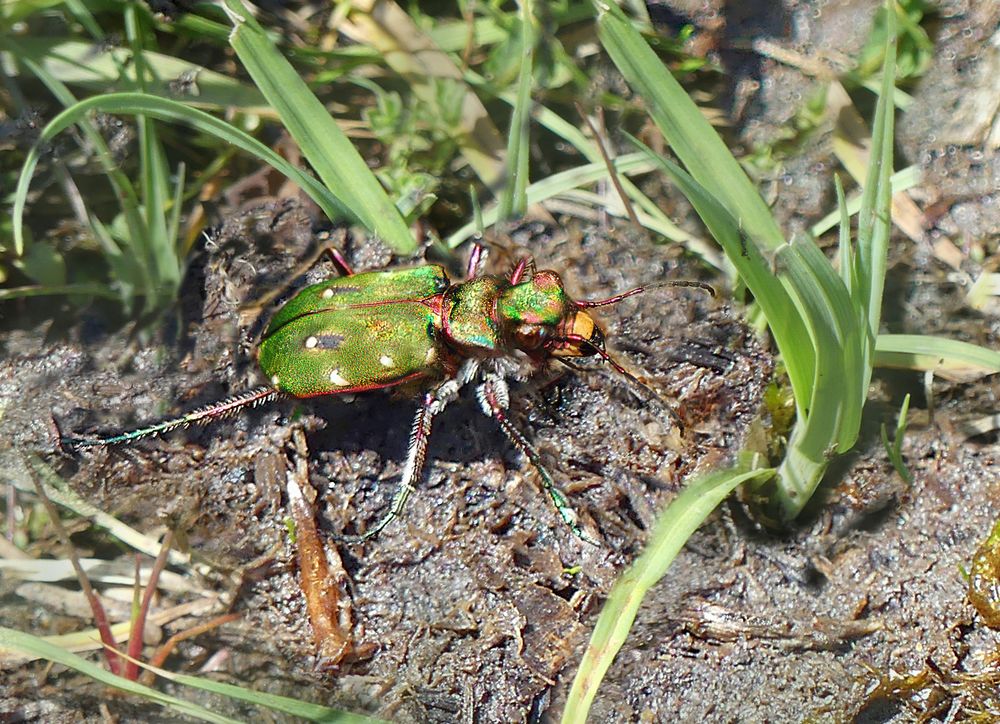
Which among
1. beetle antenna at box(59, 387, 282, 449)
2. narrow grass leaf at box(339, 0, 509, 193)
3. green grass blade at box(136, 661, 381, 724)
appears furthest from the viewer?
narrow grass leaf at box(339, 0, 509, 193)

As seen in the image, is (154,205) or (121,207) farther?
(121,207)

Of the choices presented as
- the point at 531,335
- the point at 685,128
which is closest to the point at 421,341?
the point at 531,335

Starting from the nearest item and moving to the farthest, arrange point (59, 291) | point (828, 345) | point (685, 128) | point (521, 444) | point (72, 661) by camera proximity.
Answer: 1. point (828, 345)
2. point (685, 128)
3. point (72, 661)
4. point (521, 444)
5. point (59, 291)

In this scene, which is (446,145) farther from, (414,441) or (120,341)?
(120,341)

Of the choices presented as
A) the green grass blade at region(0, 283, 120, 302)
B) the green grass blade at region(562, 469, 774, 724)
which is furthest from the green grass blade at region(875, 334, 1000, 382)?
the green grass blade at region(0, 283, 120, 302)

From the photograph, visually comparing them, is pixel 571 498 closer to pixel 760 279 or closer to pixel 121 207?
pixel 760 279

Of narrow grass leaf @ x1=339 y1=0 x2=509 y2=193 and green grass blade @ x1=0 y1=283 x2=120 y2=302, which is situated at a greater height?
narrow grass leaf @ x1=339 y1=0 x2=509 y2=193

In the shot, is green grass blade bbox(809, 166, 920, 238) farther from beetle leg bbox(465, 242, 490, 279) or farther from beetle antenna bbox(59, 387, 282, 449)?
beetle antenna bbox(59, 387, 282, 449)

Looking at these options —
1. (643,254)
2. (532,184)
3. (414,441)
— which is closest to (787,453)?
(643,254)
